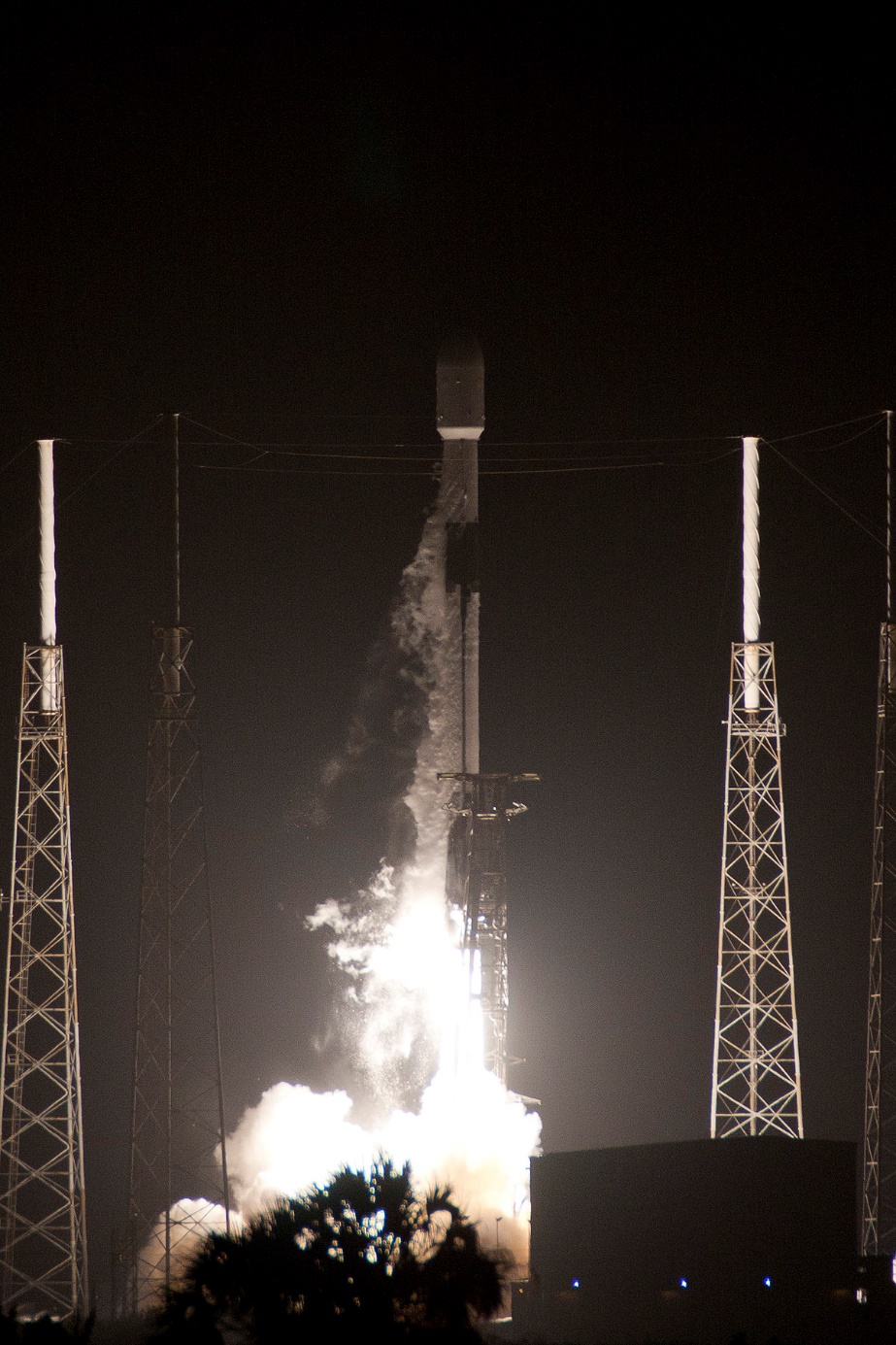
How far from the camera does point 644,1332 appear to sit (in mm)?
34188

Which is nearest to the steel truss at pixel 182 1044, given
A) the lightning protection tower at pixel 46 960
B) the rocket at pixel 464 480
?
the lightning protection tower at pixel 46 960

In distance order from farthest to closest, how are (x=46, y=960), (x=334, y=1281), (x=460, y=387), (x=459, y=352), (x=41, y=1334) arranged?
(x=459, y=352)
(x=460, y=387)
(x=46, y=960)
(x=334, y=1281)
(x=41, y=1334)

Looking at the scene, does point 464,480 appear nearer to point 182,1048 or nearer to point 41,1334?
point 182,1048

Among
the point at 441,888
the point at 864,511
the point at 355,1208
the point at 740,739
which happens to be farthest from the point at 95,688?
the point at 355,1208

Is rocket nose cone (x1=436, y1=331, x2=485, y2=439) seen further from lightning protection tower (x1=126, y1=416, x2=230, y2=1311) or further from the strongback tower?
lightning protection tower (x1=126, y1=416, x2=230, y2=1311)

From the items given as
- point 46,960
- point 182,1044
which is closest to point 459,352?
point 46,960

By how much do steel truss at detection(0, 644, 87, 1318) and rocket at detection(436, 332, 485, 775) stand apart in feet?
29.0

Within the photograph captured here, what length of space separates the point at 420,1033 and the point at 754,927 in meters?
8.37

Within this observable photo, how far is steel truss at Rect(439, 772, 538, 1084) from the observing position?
40.5m

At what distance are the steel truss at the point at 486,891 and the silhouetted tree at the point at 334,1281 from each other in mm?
19098

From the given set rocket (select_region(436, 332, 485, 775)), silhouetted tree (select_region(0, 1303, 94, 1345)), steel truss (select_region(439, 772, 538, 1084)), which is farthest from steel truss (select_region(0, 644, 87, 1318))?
silhouetted tree (select_region(0, 1303, 94, 1345))

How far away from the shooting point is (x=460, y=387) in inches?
1663

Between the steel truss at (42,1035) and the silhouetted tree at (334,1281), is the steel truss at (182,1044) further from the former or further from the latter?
the silhouetted tree at (334,1281)

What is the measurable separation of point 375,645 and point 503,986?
924 centimetres
